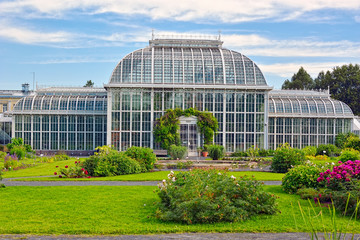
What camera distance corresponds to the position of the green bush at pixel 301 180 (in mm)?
16984

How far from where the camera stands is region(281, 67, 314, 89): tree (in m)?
81.7

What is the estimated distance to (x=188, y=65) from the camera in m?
44.5

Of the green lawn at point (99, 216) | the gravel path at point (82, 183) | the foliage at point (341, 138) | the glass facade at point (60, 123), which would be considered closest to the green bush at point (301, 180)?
the green lawn at point (99, 216)

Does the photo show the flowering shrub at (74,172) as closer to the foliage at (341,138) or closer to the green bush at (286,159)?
the green bush at (286,159)

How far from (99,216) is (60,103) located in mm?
37703

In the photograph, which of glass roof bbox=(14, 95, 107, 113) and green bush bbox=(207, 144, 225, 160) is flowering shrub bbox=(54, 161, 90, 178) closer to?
green bush bbox=(207, 144, 225, 160)

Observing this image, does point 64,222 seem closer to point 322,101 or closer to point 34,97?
point 34,97

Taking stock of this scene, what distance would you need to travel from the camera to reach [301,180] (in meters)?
17.0

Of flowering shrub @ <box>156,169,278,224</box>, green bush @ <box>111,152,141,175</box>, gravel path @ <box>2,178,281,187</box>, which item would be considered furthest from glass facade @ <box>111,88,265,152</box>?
flowering shrub @ <box>156,169,278,224</box>

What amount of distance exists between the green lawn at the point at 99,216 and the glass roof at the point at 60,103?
31456 millimetres

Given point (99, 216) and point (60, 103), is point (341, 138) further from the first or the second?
point (99, 216)

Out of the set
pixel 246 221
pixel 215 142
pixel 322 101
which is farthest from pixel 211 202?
pixel 322 101

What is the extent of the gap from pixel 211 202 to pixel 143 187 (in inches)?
276

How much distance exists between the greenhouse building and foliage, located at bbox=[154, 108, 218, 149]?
71 centimetres
